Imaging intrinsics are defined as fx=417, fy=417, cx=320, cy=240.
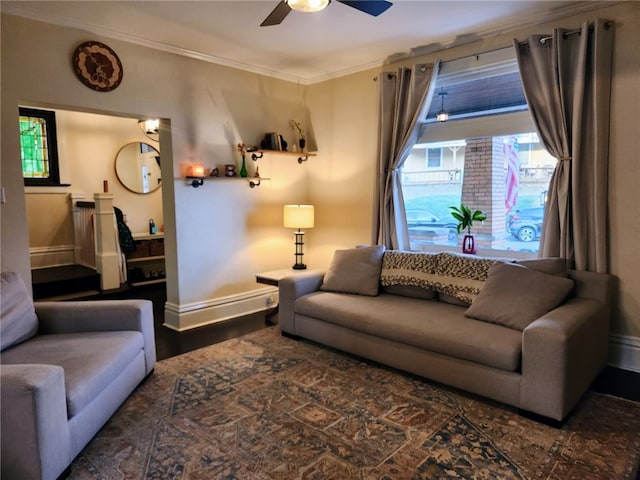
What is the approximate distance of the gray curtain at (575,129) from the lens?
293cm

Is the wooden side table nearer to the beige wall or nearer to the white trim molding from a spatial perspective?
the beige wall

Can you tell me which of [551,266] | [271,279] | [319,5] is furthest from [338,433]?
[319,5]

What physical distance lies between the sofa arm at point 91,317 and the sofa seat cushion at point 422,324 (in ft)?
4.38

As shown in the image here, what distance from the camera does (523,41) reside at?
3.27 m

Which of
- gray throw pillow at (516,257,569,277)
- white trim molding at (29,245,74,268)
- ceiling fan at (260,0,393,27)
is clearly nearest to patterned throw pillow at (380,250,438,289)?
gray throw pillow at (516,257,569,277)

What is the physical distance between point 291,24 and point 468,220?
2222 millimetres

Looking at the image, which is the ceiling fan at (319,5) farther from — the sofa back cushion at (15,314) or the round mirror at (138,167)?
the round mirror at (138,167)

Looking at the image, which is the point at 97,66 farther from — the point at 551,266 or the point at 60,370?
the point at 551,266

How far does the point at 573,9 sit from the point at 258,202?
10.6 feet

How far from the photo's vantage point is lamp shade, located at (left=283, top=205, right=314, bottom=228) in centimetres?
445

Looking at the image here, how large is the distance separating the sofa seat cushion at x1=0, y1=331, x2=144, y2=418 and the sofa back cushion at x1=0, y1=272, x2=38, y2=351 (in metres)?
0.06

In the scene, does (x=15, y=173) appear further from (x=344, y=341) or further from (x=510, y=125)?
(x=510, y=125)

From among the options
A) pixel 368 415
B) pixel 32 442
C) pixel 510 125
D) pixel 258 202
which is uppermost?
pixel 510 125

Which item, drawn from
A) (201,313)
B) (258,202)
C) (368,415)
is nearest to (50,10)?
(258,202)
